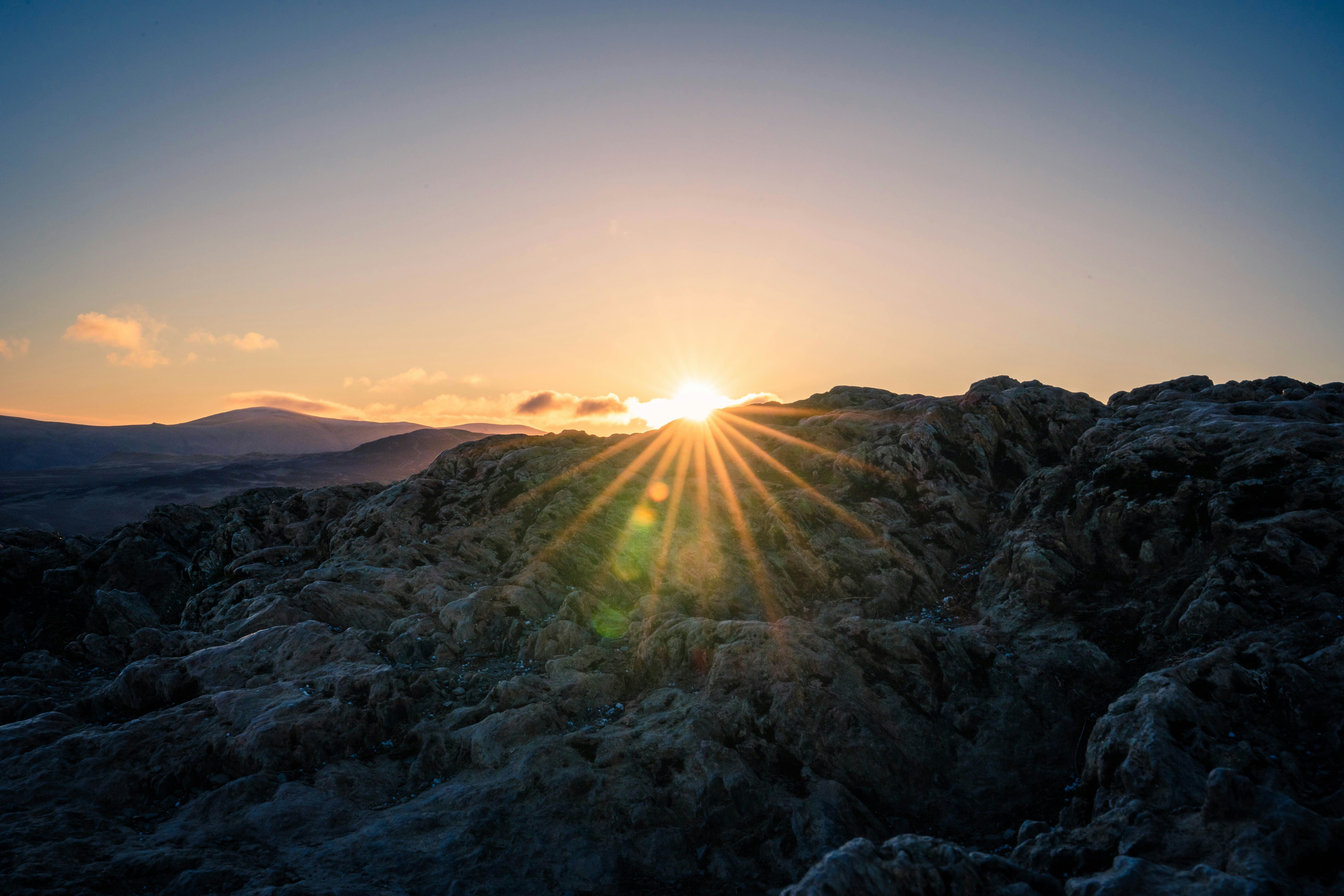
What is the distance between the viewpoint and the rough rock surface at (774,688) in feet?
51.6

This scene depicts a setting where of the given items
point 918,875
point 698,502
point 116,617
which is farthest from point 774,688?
point 116,617

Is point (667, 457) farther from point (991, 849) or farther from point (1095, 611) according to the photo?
point (991, 849)

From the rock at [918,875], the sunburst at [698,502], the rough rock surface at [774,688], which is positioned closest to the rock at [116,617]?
the rough rock surface at [774,688]

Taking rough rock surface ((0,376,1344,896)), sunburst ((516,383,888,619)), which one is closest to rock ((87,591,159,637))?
rough rock surface ((0,376,1344,896))

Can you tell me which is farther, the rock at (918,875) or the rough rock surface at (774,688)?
the rough rock surface at (774,688)

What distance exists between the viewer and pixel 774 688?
21891mm

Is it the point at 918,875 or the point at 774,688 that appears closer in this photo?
the point at 918,875

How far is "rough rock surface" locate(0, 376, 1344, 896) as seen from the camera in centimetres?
1572

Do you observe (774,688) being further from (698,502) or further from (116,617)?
(116,617)

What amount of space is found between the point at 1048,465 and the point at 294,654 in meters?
40.0

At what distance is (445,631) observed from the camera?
2856 centimetres

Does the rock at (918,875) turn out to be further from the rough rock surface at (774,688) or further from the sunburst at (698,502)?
the sunburst at (698,502)

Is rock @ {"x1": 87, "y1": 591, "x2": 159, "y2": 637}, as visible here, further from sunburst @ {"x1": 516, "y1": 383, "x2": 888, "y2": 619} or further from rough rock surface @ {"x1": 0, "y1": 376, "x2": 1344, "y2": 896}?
sunburst @ {"x1": 516, "y1": 383, "x2": 888, "y2": 619}

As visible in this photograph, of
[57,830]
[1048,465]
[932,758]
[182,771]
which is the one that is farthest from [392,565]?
[1048,465]
